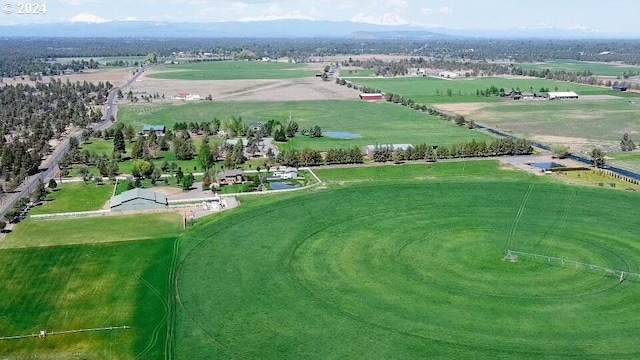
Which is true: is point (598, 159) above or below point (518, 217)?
above

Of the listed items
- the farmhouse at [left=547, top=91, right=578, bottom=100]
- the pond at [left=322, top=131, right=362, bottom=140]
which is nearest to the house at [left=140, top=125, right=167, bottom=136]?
the pond at [left=322, top=131, right=362, bottom=140]

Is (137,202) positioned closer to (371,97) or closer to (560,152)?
(560,152)

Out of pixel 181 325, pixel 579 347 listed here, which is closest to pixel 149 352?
pixel 181 325

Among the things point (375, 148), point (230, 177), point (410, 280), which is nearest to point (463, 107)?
point (375, 148)

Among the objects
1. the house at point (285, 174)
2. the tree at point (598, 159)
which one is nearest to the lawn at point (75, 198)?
the house at point (285, 174)

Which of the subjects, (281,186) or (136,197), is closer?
(136,197)

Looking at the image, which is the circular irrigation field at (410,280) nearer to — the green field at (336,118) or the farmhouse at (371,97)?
the green field at (336,118)

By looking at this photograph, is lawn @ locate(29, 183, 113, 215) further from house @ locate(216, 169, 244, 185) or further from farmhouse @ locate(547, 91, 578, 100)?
farmhouse @ locate(547, 91, 578, 100)
